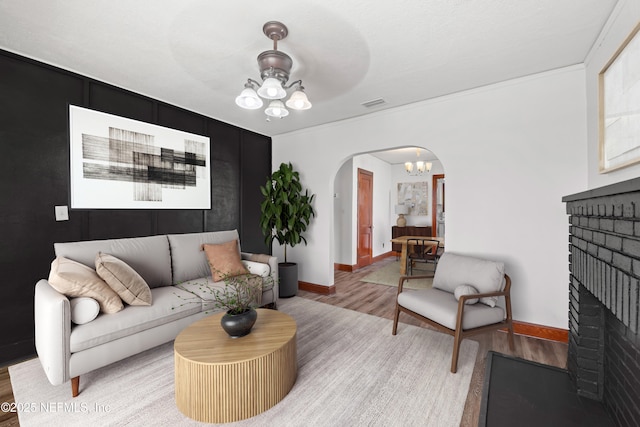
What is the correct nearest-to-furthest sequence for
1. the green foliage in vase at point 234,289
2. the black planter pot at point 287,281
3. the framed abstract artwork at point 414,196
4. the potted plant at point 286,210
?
1. the green foliage in vase at point 234,289
2. the black planter pot at point 287,281
3. the potted plant at point 286,210
4. the framed abstract artwork at point 414,196

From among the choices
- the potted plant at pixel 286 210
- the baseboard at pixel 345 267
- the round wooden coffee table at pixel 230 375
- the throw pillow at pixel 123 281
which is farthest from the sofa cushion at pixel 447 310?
the baseboard at pixel 345 267

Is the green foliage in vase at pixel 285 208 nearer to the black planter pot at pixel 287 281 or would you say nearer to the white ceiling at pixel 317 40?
the black planter pot at pixel 287 281

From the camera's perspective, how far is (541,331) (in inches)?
109

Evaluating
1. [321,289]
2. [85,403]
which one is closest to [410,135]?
[321,289]

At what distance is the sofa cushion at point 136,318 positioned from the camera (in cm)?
195

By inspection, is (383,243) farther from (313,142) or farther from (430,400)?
(430,400)

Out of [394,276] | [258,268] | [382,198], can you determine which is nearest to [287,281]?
[258,268]

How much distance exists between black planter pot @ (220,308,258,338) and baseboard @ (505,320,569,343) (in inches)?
108

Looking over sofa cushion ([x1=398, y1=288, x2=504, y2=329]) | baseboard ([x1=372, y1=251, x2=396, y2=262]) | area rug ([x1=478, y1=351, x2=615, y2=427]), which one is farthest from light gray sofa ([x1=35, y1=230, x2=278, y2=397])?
baseboard ([x1=372, y1=251, x2=396, y2=262])

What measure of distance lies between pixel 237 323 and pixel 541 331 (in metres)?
2.97

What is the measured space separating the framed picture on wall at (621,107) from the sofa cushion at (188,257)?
3802 millimetres

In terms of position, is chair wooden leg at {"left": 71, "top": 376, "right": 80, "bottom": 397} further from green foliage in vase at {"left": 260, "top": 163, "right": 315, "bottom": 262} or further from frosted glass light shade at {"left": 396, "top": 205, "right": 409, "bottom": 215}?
frosted glass light shade at {"left": 396, "top": 205, "right": 409, "bottom": 215}

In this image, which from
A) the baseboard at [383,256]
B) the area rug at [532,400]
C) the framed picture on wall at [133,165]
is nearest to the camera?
the area rug at [532,400]

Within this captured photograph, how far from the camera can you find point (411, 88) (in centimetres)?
308
